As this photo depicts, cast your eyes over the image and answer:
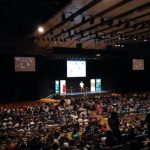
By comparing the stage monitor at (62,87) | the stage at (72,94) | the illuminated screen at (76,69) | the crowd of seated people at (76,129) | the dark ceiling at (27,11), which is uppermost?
the dark ceiling at (27,11)

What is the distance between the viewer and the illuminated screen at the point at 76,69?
88.3 feet

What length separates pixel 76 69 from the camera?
27.1 m

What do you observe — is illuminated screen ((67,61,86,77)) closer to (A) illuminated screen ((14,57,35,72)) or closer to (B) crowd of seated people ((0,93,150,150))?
(A) illuminated screen ((14,57,35,72))

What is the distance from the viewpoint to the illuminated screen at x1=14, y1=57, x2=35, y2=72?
2220cm

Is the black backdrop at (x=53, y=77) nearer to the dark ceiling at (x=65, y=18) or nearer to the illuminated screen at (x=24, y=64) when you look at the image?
the illuminated screen at (x=24, y=64)

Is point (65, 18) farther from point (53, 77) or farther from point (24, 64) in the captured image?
point (53, 77)

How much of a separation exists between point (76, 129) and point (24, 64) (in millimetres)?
11949

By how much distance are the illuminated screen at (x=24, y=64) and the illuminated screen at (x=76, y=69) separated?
4907 mm

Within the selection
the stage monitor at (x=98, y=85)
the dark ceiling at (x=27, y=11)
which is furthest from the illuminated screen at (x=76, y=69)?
the dark ceiling at (x=27, y=11)

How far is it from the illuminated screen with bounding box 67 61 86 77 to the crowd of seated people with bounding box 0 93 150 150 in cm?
754

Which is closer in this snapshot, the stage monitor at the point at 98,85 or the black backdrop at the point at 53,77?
the black backdrop at the point at 53,77

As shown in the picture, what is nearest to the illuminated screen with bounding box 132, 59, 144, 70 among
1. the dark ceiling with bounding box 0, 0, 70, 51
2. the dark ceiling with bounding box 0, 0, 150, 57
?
the dark ceiling with bounding box 0, 0, 150, 57

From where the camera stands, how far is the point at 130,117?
555 inches

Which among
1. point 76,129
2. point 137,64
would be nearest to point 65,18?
point 76,129
